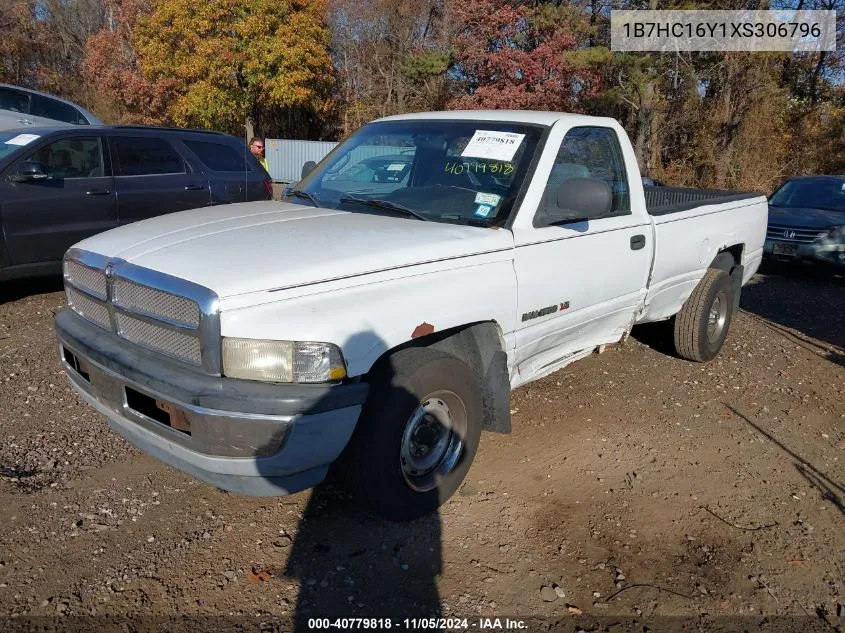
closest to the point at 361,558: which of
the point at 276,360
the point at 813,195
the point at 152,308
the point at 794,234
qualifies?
the point at 276,360

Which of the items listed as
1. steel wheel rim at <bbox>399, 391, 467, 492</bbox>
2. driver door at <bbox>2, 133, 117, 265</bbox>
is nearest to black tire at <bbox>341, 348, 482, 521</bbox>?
steel wheel rim at <bbox>399, 391, 467, 492</bbox>

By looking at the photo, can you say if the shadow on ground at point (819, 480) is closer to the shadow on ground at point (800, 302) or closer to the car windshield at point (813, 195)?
the shadow on ground at point (800, 302)

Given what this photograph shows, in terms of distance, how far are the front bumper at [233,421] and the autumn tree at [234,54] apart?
2559cm

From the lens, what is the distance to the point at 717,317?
589cm

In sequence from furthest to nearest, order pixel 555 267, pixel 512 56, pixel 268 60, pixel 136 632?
pixel 268 60, pixel 512 56, pixel 555 267, pixel 136 632

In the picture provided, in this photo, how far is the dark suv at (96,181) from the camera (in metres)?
6.39

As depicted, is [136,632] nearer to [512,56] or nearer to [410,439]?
[410,439]

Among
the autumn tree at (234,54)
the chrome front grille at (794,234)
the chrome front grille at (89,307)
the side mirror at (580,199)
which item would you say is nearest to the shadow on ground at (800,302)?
the chrome front grille at (794,234)

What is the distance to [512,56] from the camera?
21391 mm

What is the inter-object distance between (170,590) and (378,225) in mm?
1887

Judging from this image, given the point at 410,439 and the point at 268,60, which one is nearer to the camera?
the point at 410,439

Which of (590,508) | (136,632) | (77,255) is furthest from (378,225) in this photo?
(136,632)

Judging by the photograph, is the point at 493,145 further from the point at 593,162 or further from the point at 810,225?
the point at 810,225

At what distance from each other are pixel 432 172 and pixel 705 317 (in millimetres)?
2845
